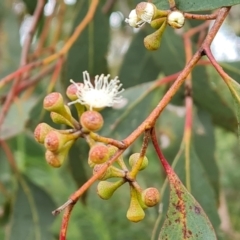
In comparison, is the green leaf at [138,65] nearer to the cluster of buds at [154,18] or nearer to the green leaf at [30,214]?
the green leaf at [30,214]

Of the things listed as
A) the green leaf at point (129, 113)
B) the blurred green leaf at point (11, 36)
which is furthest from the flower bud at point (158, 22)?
the blurred green leaf at point (11, 36)

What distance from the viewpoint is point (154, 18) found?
601mm

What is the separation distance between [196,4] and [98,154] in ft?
0.67

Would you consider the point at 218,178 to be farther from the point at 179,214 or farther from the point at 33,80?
the point at 179,214

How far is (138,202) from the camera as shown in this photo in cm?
59

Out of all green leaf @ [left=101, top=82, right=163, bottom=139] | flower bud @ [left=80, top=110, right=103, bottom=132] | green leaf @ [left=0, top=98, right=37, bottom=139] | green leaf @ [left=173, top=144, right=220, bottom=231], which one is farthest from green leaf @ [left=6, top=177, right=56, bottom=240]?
flower bud @ [left=80, top=110, right=103, bottom=132]

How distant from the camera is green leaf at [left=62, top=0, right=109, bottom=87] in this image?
1.27 metres

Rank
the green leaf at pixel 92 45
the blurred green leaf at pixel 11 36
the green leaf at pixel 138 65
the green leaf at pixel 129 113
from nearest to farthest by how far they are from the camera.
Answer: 1. the green leaf at pixel 129 113
2. the green leaf at pixel 92 45
3. the green leaf at pixel 138 65
4. the blurred green leaf at pixel 11 36

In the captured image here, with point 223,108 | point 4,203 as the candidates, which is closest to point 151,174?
point 4,203

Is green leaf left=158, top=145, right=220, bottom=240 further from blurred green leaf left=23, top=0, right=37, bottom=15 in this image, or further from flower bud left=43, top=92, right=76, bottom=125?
blurred green leaf left=23, top=0, right=37, bottom=15

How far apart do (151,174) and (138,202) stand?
7.28ft

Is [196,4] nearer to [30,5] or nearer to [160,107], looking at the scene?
[160,107]

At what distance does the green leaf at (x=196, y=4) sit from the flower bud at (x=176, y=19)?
0.10ft

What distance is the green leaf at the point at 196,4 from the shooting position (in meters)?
0.63
